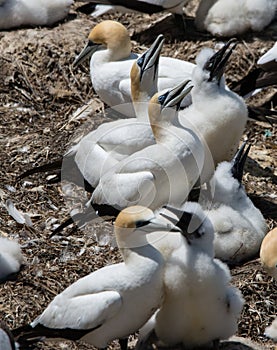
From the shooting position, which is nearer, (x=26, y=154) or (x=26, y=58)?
(x=26, y=154)

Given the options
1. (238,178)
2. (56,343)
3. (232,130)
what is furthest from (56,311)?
(232,130)

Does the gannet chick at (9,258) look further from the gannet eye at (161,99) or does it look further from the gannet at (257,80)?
the gannet at (257,80)

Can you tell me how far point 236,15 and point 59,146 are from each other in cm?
225

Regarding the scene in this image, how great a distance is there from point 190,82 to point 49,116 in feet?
5.13

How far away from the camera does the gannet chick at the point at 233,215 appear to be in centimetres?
716

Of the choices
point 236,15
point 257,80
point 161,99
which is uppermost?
point 161,99

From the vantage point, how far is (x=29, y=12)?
971 centimetres

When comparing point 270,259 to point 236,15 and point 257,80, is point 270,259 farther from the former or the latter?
point 236,15

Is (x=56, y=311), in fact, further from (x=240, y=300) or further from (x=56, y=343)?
(x=240, y=300)

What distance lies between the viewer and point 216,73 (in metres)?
7.93

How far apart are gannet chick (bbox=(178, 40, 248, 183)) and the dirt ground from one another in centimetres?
45

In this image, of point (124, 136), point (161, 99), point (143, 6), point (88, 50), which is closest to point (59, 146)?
point (88, 50)

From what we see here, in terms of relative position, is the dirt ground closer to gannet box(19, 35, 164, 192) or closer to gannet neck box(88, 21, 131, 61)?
gannet box(19, 35, 164, 192)

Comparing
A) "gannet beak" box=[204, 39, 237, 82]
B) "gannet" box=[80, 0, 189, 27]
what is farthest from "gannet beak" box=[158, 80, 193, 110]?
"gannet" box=[80, 0, 189, 27]
